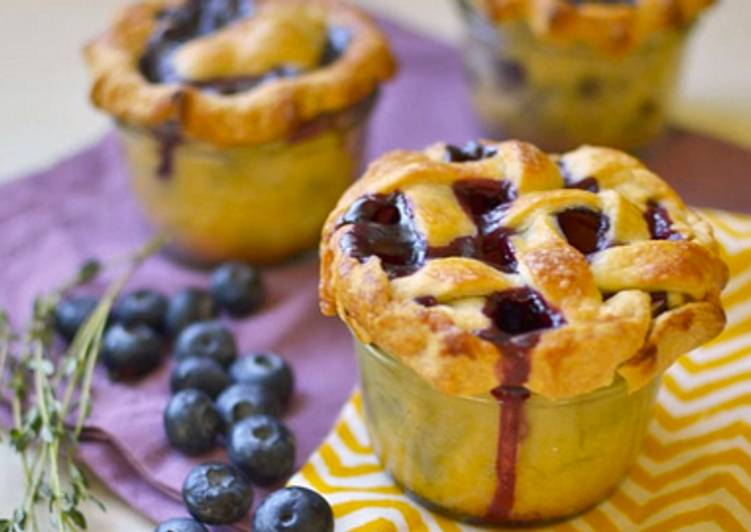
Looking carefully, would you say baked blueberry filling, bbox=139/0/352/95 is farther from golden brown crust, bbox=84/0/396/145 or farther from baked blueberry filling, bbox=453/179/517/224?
baked blueberry filling, bbox=453/179/517/224

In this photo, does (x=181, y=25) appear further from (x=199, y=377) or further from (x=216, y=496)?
(x=216, y=496)

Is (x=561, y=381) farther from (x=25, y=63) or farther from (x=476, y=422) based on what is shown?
(x=25, y=63)

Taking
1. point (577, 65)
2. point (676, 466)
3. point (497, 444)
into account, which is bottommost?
point (676, 466)

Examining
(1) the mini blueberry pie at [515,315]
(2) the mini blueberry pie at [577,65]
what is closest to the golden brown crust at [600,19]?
(2) the mini blueberry pie at [577,65]

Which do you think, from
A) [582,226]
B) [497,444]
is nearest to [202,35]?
[582,226]

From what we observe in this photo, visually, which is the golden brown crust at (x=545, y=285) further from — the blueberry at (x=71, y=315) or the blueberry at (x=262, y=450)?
the blueberry at (x=71, y=315)

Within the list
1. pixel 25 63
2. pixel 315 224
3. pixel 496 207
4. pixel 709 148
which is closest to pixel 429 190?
pixel 496 207
